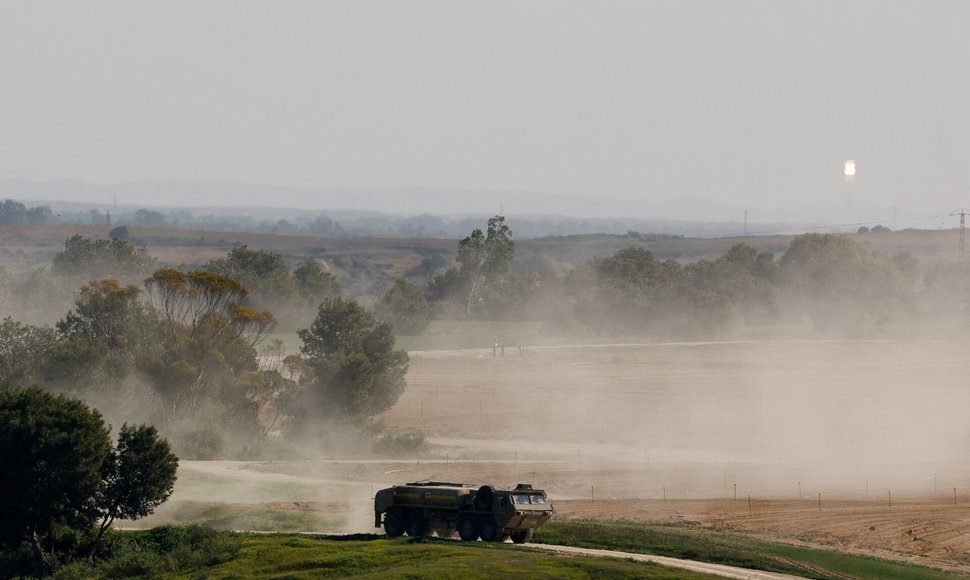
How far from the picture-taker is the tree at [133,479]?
57969 mm

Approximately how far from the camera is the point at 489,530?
5300 cm

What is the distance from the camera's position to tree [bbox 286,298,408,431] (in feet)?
334

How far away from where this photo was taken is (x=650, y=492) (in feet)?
249

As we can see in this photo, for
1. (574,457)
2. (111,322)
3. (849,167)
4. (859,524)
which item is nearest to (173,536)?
(859,524)

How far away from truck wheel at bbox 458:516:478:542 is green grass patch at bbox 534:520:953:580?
277cm

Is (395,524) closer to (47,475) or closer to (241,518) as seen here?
(241,518)

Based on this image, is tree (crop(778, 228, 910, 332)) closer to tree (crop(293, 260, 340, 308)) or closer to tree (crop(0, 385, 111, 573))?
tree (crop(293, 260, 340, 308))

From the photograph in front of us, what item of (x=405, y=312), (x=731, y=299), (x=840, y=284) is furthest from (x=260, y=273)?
(x=840, y=284)

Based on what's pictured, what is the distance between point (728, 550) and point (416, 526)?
459 inches

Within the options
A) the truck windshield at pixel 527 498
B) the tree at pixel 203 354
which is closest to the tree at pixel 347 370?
the tree at pixel 203 354

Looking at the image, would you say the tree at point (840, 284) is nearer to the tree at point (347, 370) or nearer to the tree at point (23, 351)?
the tree at point (347, 370)

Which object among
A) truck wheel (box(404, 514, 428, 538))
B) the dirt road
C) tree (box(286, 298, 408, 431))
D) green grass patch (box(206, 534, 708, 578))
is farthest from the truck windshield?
tree (box(286, 298, 408, 431))

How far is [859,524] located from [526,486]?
18.2 m

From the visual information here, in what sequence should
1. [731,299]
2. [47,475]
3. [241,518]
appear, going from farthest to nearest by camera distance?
[731,299] → [241,518] → [47,475]
